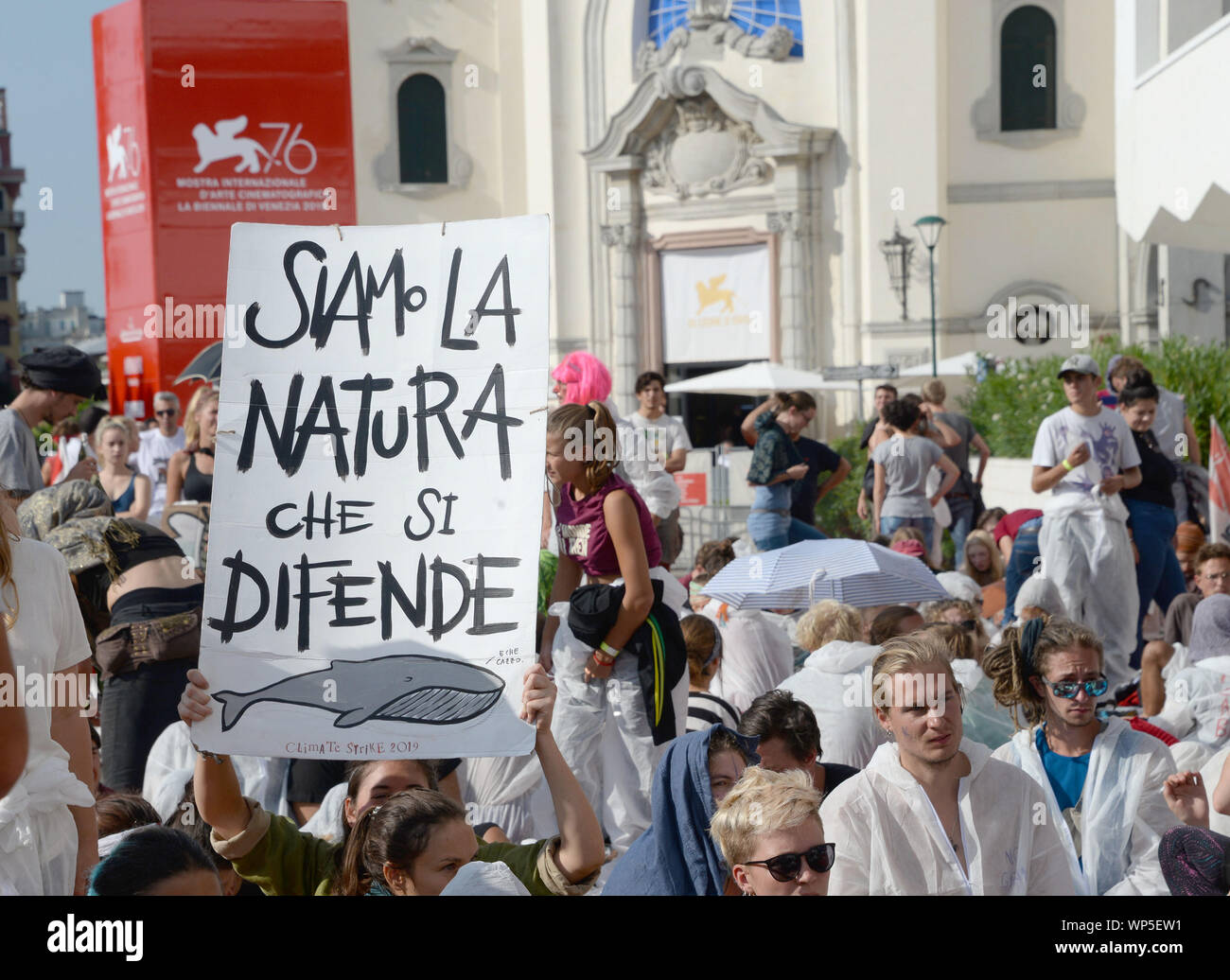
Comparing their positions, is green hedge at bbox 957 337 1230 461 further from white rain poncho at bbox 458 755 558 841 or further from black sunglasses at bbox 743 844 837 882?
black sunglasses at bbox 743 844 837 882

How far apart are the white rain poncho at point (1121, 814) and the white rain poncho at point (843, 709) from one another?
1.12 meters

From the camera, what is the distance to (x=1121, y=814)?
4133 millimetres

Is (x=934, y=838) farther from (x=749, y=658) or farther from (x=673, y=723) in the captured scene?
(x=749, y=658)

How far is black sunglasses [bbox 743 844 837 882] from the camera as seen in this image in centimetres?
313

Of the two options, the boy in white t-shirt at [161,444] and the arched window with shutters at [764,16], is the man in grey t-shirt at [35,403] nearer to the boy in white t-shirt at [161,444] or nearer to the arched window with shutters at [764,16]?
the boy in white t-shirt at [161,444]

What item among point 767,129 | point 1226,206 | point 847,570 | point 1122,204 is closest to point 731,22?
point 767,129

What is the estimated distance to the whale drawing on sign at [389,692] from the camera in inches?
143

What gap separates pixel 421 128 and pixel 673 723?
903 inches

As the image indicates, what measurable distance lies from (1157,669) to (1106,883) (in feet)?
10.2

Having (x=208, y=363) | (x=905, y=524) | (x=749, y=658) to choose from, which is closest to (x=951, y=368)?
(x=208, y=363)

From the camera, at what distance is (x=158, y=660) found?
17.0ft
